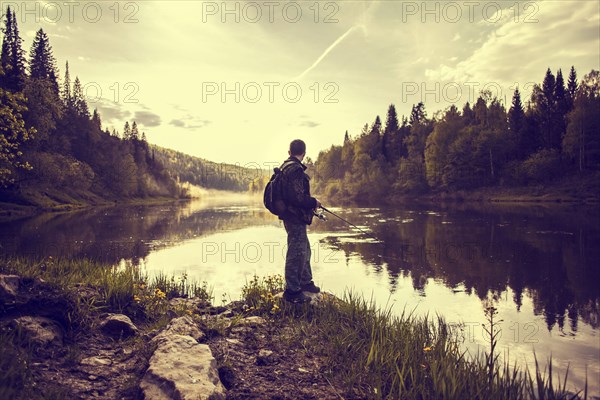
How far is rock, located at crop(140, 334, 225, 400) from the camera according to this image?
390 cm

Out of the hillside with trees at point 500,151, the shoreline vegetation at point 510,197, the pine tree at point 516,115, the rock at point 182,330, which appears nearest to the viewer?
the rock at point 182,330

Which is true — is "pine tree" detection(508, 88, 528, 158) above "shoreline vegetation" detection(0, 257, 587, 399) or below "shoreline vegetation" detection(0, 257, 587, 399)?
above

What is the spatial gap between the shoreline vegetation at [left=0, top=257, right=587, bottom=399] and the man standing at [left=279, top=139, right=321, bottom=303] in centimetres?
48

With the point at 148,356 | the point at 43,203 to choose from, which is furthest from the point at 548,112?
the point at 148,356

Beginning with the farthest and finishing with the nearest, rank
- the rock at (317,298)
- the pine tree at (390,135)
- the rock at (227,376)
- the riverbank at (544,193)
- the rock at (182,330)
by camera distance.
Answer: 1. the pine tree at (390,135)
2. the riverbank at (544,193)
3. the rock at (317,298)
4. the rock at (182,330)
5. the rock at (227,376)

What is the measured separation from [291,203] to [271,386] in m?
3.65

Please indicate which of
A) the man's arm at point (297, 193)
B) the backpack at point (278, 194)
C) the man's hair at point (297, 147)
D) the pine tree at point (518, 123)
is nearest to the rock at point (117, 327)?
the backpack at point (278, 194)

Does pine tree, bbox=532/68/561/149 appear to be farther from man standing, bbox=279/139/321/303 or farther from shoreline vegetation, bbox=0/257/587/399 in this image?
shoreline vegetation, bbox=0/257/587/399

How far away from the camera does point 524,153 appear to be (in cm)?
7125

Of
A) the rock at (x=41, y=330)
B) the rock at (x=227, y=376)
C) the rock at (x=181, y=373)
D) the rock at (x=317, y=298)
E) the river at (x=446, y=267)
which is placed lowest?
the river at (x=446, y=267)

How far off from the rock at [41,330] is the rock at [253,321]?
268 cm

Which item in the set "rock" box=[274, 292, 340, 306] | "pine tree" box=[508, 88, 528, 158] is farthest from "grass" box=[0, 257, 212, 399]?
"pine tree" box=[508, 88, 528, 158]

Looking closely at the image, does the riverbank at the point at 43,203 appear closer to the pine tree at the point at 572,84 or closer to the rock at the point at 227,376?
the rock at the point at 227,376

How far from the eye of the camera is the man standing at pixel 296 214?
24.3 feet
